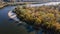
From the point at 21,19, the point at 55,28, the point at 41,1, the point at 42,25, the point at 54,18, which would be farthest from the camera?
the point at 41,1

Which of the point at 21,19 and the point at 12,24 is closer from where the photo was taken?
the point at 12,24

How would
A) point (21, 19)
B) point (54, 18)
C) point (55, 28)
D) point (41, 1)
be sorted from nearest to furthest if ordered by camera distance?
point (55, 28), point (54, 18), point (21, 19), point (41, 1)

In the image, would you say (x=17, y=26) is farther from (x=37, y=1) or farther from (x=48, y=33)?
(x=37, y=1)

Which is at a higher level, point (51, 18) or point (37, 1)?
point (51, 18)

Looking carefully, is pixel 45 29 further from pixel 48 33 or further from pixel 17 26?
pixel 17 26

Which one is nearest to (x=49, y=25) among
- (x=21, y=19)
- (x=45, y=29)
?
(x=45, y=29)

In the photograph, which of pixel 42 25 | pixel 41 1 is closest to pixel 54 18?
pixel 42 25

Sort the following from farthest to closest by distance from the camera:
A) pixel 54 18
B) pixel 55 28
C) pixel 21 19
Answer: pixel 21 19 → pixel 54 18 → pixel 55 28

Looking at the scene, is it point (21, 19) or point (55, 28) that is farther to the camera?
point (21, 19)

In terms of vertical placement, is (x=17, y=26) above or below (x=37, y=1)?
above
